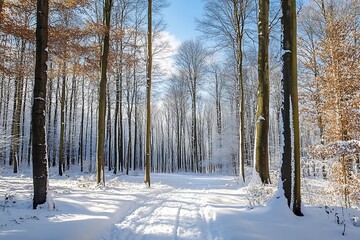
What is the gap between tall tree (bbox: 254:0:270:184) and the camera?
9.92 meters

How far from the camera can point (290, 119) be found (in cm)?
516

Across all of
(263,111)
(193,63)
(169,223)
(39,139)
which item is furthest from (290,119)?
(193,63)

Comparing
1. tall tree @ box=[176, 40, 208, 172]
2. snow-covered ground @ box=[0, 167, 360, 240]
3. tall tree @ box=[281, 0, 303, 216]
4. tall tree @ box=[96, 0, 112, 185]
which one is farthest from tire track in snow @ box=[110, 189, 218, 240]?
tall tree @ box=[176, 40, 208, 172]

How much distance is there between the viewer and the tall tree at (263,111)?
9.92 m

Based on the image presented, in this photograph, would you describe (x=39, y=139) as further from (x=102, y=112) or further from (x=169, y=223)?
→ (x=102, y=112)

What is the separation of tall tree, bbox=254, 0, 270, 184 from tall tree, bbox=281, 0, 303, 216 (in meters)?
4.71

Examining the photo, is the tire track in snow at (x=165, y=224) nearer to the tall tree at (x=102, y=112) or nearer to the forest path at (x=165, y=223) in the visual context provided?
the forest path at (x=165, y=223)

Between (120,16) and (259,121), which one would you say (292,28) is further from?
(120,16)

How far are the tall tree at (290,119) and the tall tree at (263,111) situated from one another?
186 inches

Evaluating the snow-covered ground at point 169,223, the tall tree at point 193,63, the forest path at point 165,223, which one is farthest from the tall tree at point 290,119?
the tall tree at point 193,63

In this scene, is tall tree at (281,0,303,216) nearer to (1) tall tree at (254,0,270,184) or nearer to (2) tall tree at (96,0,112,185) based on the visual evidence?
(1) tall tree at (254,0,270,184)

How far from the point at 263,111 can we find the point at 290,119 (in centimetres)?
483

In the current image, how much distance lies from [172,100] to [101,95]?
2779cm

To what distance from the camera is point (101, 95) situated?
488 inches
